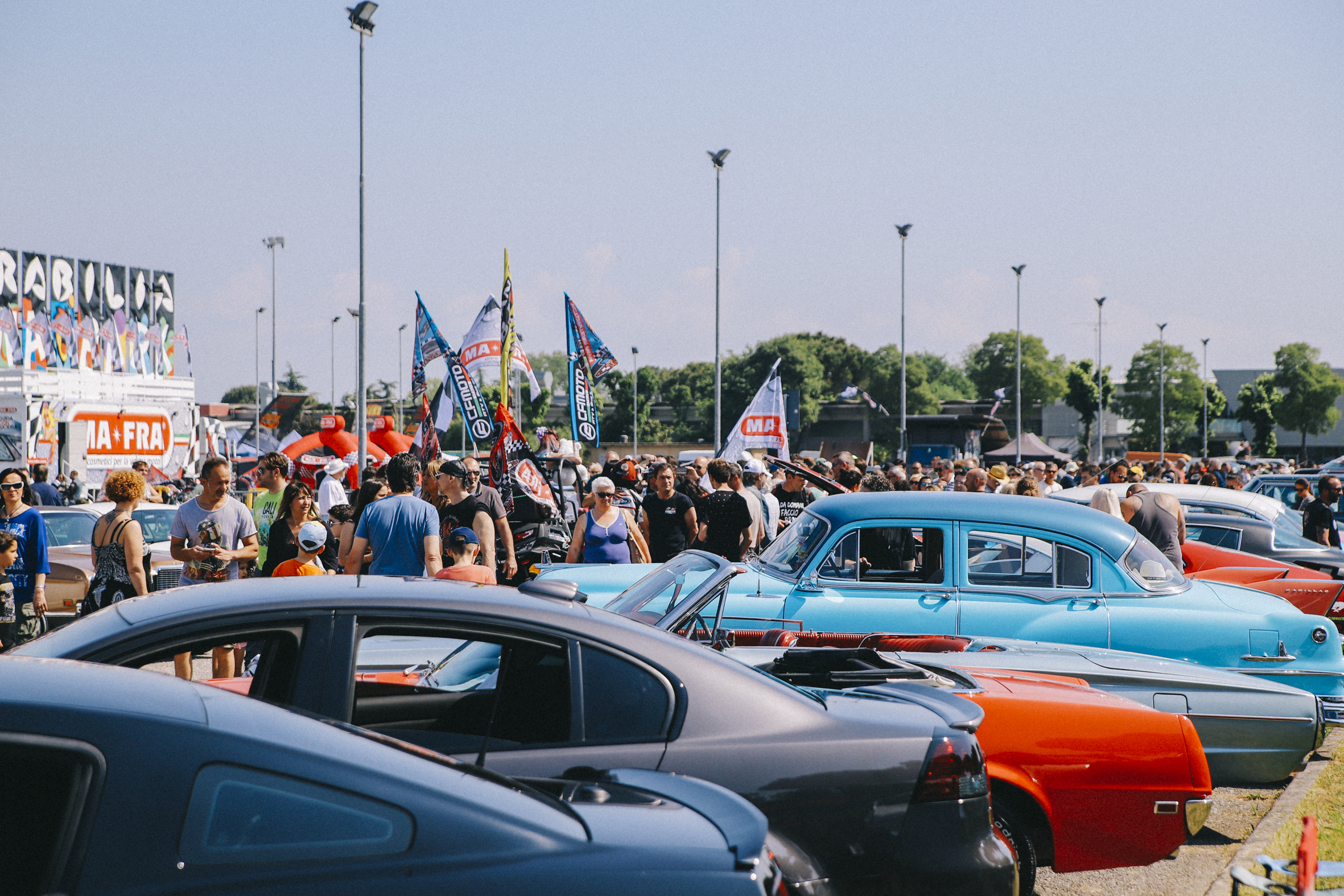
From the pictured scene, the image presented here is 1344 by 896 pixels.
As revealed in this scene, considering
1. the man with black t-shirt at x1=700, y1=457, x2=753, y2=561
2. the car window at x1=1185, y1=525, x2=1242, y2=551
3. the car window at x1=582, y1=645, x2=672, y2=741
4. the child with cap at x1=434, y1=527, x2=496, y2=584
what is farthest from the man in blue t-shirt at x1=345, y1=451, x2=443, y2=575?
the car window at x1=1185, y1=525, x2=1242, y2=551

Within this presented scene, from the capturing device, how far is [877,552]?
270 inches

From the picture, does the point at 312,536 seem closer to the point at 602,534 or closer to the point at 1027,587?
the point at 602,534

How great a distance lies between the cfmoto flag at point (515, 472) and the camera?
42.6 ft

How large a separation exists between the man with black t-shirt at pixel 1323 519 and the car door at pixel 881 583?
30.7 feet

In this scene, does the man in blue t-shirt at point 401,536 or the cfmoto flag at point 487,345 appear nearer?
the man in blue t-shirt at point 401,536

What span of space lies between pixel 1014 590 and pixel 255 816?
5.45m

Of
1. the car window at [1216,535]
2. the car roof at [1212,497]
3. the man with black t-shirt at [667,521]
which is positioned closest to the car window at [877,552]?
the man with black t-shirt at [667,521]

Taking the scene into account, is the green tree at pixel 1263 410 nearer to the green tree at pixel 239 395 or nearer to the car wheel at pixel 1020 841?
the car wheel at pixel 1020 841

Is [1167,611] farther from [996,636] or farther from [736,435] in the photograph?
[736,435]

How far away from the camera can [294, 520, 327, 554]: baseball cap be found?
267 inches

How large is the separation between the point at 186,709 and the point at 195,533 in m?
5.81

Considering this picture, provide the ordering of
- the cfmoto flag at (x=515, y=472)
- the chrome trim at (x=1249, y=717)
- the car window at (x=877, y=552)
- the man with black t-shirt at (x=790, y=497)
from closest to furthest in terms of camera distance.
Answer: the chrome trim at (x=1249, y=717)
the car window at (x=877, y=552)
the man with black t-shirt at (x=790, y=497)
the cfmoto flag at (x=515, y=472)

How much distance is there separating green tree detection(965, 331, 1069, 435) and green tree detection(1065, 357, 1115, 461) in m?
15.2

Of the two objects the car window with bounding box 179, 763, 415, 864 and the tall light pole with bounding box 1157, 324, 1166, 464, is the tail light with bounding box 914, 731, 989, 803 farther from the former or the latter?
the tall light pole with bounding box 1157, 324, 1166, 464
